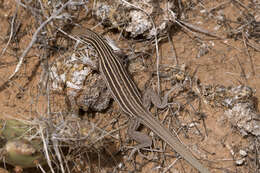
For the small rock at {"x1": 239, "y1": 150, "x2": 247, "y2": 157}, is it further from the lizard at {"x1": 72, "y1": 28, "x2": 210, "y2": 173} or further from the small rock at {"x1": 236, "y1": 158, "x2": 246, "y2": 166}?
the lizard at {"x1": 72, "y1": 28, "x2": 210, "y2": 173}

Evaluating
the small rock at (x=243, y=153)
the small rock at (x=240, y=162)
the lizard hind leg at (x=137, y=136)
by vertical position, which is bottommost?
the small rock at (x=240, y=162)

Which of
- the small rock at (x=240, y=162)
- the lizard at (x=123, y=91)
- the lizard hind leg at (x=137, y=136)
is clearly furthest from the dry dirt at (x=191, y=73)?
the lizard at (x=123, y=91)

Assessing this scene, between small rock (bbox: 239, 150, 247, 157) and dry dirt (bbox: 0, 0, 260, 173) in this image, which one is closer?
small rock (bbox: 239, 150, 247, 157)

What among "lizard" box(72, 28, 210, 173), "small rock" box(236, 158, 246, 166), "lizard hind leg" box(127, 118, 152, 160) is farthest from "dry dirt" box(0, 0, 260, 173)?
"lizard" box(72, 28, 210, 173)

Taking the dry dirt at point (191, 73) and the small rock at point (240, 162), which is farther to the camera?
the dry dirt at point (191, 73)

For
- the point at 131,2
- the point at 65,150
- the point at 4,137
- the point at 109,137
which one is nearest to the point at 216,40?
the point at 131,2

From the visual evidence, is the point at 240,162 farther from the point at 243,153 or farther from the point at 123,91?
the point at 123,91

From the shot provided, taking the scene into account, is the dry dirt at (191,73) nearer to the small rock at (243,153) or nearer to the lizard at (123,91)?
the small rock at (243,153)

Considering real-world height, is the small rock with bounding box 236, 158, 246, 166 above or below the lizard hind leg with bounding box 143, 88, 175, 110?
below
